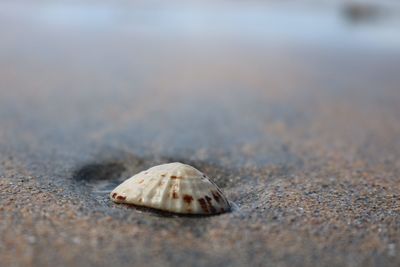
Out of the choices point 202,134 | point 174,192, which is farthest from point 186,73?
point 174,192

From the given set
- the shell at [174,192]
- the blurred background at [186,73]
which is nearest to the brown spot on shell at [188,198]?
the shell at [174,192]

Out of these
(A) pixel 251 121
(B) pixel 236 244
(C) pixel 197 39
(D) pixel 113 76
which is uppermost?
(C) pixel 197 39

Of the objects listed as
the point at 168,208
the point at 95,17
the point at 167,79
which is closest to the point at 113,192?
the point at 168,208

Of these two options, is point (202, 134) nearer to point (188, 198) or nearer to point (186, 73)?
point (188, 198)

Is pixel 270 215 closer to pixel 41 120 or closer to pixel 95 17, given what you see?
pixel 41 120


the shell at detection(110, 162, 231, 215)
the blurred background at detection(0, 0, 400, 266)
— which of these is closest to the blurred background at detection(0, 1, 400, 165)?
the blurred background at detection(0, 0, 400, 266)

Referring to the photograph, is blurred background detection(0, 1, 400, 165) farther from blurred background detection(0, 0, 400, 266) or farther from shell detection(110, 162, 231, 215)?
shell detection(110, 162, 231, 215)

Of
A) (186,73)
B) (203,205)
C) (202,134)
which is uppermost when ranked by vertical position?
(186,73)

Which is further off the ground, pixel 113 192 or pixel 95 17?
pixel 95 17
